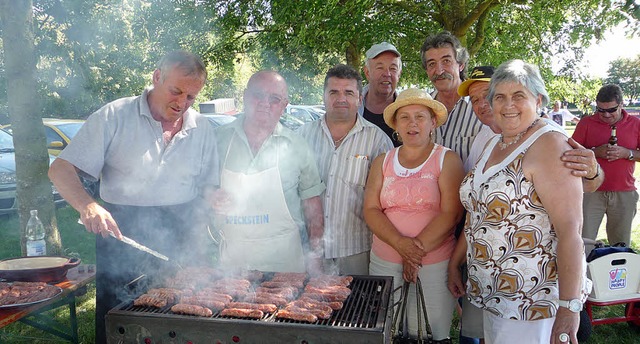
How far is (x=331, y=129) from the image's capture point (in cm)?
349

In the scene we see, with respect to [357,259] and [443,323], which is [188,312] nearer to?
[357,259]

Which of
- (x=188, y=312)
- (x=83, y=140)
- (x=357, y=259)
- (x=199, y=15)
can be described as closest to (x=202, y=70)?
(x=83, y=140)

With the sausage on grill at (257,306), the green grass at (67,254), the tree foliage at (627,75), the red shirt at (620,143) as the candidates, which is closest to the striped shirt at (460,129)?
the sausage on grill at (257,306)

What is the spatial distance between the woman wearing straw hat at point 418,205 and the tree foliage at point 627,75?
2574 inches

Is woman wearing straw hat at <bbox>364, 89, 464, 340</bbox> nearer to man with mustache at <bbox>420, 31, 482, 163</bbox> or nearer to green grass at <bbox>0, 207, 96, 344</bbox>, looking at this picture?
man with mustache at <bbox>420, 31, 482, 163</bbox>

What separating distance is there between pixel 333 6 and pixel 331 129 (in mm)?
3246

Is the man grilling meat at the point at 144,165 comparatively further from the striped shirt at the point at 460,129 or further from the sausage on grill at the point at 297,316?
the striped shirt at the point at 460,129

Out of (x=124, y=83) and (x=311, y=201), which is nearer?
(x=311, y=201)

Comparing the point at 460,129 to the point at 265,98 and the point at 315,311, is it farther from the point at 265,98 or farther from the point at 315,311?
the point at 315,311

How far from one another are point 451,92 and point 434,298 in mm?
1653

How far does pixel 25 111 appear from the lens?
422cm

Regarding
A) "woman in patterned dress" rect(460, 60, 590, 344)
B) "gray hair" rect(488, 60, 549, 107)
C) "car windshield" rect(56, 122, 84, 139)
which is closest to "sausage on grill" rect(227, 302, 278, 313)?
"woman in patterned dress" rect(460, 60, 590, 344)

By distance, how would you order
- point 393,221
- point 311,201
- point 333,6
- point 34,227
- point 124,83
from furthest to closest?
1. point 124,83
2. point 333,6
3. point 34,227
4. point 311,201
5. point 393,221

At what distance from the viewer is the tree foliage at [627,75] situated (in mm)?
57469
